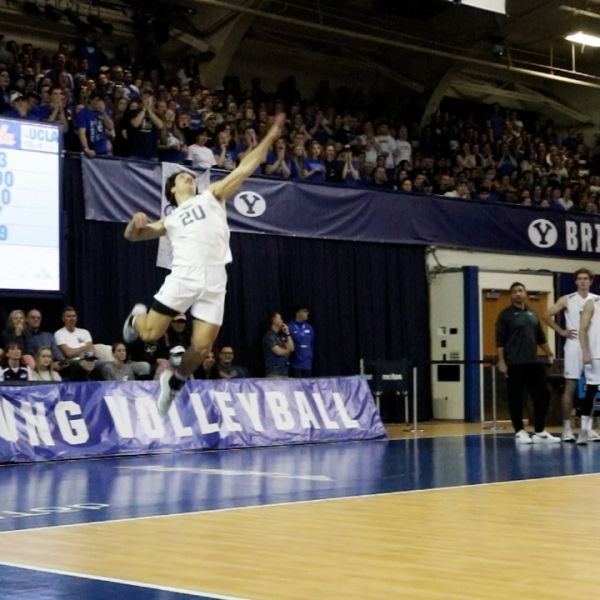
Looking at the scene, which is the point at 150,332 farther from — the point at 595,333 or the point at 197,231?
the point at 595,333

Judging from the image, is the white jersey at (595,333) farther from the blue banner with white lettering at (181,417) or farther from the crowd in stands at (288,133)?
the crowd in stands at (288,133)

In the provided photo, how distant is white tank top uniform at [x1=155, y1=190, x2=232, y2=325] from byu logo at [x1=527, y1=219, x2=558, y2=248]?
43.6 feet

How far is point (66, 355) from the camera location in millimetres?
14023

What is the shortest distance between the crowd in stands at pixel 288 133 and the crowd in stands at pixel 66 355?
244 centimetres

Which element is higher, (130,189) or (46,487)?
(130,189)

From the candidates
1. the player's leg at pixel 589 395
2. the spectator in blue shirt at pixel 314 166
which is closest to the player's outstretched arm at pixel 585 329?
the player's leg at pixel 589 395

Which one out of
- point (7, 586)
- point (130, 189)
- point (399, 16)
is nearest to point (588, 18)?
point (399, 16)

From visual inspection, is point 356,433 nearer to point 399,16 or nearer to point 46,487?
point 46,487

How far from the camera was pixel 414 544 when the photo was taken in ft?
20.0

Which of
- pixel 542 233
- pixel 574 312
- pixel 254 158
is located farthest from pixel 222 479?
pixel 542 233

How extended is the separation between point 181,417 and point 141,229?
18.4ft

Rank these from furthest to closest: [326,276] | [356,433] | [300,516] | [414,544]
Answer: [326,276] → [356,433] → [300,516] → [414,544]

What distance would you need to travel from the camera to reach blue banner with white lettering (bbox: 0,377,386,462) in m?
11.8

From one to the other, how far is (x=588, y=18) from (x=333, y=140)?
7525mm
